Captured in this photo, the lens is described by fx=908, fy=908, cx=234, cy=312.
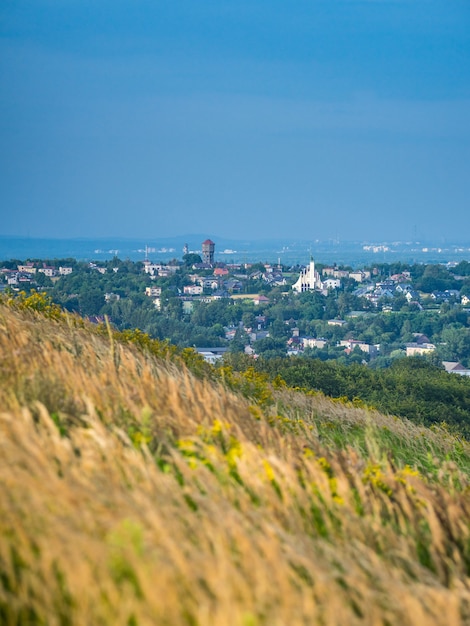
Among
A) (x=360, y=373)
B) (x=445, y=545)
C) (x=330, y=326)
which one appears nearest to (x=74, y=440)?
(x=445, y=545)

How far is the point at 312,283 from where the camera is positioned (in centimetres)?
11662

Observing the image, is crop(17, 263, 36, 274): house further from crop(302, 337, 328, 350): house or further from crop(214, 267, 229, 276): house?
crop(214, 267, 229, 276): house

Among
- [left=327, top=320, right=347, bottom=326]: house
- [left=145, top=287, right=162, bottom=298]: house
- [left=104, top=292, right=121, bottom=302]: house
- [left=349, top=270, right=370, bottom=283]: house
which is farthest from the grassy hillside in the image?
[left=349, top=270, right=370, bottom=283]: house

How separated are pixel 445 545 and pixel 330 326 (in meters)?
86.3

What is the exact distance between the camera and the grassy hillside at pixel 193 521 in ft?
8.31

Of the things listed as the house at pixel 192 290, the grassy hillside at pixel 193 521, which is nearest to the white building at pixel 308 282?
the house at pixel 192 290

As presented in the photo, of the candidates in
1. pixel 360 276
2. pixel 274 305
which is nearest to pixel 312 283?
pixel 360 276

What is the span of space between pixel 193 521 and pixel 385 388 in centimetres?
1870

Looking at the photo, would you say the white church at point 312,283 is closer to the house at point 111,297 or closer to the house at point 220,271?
the house at point 220,271

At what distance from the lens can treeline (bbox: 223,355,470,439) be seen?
1895 centimetres

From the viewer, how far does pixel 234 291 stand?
372 feet

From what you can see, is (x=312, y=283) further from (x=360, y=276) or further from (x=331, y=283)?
(x=360, y=276)

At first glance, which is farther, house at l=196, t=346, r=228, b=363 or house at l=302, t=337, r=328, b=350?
house at l=302, t=337, r=328, b=350

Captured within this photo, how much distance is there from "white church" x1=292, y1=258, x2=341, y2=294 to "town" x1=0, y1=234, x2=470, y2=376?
0.42ft
